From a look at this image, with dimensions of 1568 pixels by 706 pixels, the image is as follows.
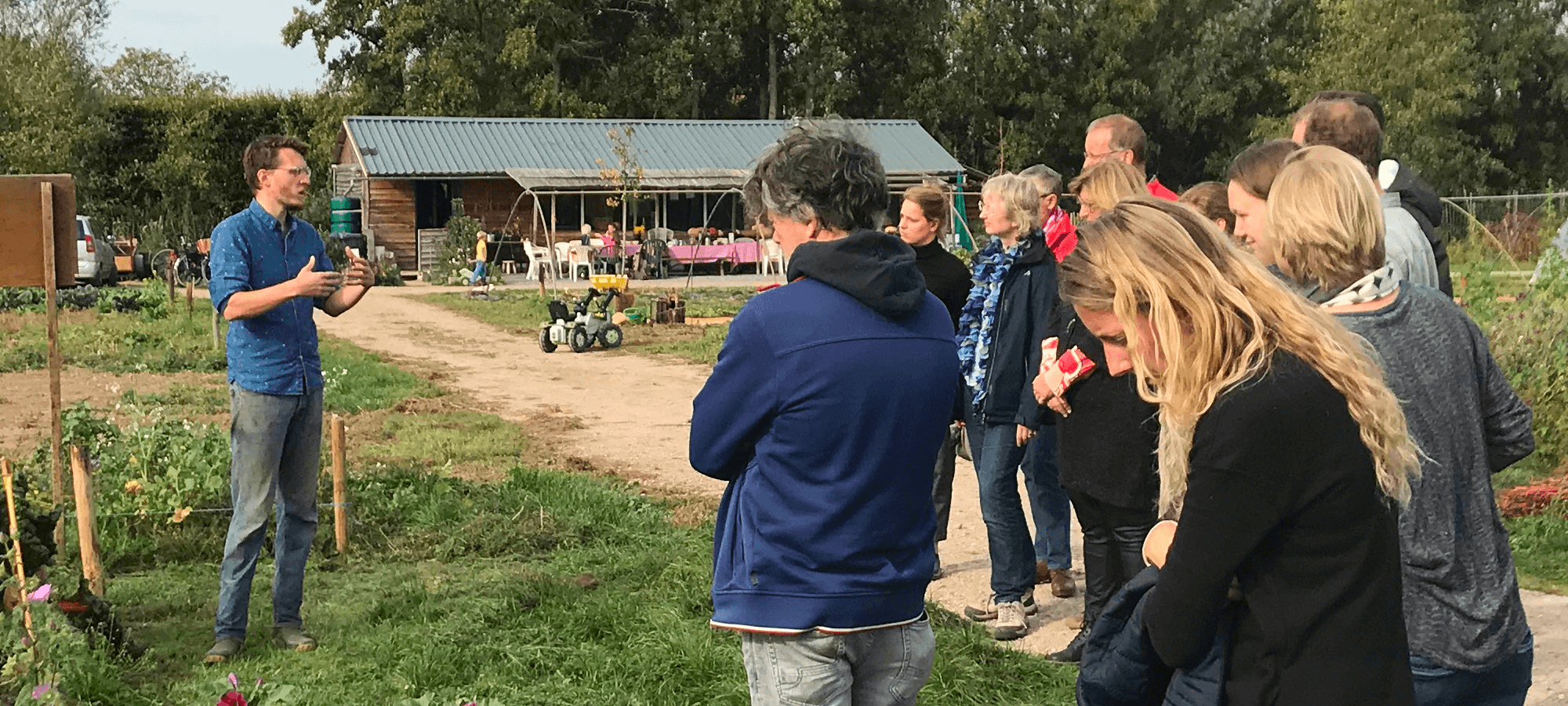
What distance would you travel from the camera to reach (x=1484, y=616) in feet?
8.36

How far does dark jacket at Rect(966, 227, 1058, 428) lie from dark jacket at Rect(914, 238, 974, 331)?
570mm

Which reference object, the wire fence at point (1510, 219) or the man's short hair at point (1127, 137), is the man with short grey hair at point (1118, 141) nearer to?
the man's short hair at point (1127, 137)

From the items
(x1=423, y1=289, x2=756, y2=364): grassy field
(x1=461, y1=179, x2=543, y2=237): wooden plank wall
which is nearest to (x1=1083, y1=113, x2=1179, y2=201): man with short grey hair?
(x1=423, y1=289, x2=756, y2=364): grassy field

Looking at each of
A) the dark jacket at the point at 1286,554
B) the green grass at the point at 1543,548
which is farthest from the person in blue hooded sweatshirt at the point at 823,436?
the green grass at the point at 1543,548

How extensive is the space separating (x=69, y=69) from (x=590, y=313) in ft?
90.2

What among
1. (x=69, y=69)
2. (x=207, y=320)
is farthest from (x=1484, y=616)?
(x=69, y=69)

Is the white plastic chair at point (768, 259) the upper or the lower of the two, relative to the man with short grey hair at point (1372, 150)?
lower

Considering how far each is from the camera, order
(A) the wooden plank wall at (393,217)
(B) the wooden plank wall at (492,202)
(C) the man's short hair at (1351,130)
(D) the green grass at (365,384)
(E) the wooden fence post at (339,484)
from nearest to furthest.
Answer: (C) the man's short hair at (1351,130) < (E) the wooden fence post at (339,484) < (D) the green grass at (365,384) < (A) the wooden plank wall at (393,217) < (B) the wooden plank wall at (492,202)

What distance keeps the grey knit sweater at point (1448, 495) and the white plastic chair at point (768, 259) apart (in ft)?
81.6

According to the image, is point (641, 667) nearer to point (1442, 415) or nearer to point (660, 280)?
point (1442, 415)

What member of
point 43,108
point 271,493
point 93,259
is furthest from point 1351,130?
point 43,108

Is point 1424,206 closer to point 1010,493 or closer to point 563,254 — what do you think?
point 1010,493

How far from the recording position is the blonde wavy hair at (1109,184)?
4.61 m

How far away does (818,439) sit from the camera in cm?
264
